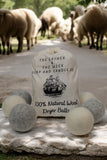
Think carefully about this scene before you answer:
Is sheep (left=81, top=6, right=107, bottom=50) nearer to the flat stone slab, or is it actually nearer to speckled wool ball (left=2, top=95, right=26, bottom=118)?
speckled wool ball (left=2, top=95, right=26, bottom=118)

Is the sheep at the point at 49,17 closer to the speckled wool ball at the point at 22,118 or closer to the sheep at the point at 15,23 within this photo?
the sheep at the point at 15,23

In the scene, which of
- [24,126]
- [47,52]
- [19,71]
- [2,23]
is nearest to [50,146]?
[24,126]

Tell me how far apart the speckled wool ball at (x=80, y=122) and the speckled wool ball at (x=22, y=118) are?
434mm

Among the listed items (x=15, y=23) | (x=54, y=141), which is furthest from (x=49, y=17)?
(x=54, y=141)

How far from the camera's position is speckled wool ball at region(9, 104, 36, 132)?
10.9 ft

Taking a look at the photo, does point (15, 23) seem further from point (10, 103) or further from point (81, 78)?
point (10, 103)

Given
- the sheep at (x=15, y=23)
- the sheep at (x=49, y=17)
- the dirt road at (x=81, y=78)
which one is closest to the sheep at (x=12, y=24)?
the sheep at (x=15, y=23)

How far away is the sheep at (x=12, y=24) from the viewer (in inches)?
463

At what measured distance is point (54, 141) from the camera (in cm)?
309

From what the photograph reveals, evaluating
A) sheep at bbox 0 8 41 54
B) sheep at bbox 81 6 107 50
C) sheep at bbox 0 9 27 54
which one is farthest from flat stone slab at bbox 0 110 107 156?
sheep at bbox 81 6 107 50

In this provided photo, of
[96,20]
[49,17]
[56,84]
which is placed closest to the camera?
[56,84]

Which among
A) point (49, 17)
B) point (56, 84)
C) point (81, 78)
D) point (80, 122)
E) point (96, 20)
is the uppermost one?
point (49, 17)

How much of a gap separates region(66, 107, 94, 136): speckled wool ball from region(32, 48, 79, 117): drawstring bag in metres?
0.49

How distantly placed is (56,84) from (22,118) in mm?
672
